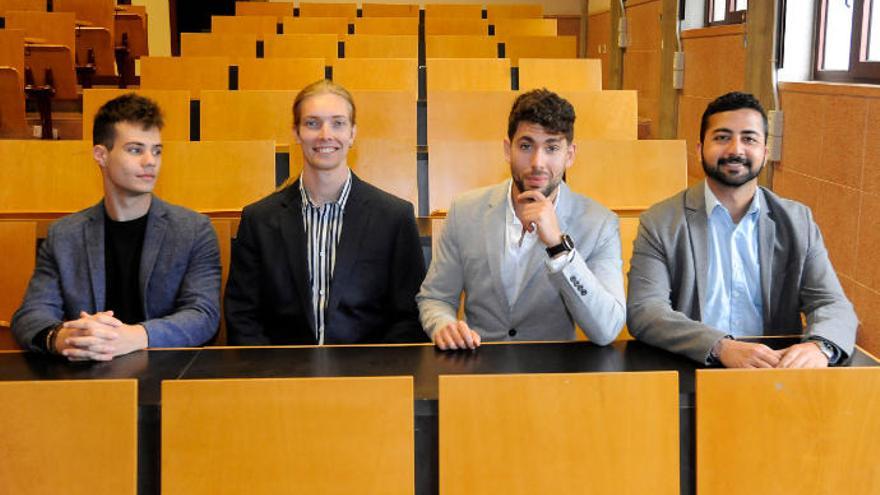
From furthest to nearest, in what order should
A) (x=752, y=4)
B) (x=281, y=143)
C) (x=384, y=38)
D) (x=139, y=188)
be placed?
1. (x=384, y=38)
2. (x=752, y=4)
3. (x=281, y=143)
4. (x=139, y=188)

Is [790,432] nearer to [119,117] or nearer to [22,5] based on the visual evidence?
[119,117]

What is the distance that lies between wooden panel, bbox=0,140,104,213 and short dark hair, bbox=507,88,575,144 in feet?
5.19

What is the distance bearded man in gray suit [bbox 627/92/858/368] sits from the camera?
192 centimetres

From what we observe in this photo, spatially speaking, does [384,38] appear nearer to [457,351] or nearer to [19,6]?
[19,6]

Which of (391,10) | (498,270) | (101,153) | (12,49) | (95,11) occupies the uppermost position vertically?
(391,10)

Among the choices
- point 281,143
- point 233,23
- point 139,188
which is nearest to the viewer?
point 139,188

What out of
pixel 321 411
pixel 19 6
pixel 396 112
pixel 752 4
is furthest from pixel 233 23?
pixel 321 411

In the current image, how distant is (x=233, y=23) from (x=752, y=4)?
11.0 ft

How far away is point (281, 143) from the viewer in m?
3.88

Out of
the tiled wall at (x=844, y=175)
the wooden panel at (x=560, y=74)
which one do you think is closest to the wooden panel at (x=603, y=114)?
the tiled wall at (x=844, y=175)

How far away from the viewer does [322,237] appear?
2.29 m

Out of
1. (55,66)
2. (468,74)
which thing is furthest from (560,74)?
(55,66)

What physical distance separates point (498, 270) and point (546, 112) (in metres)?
0.33

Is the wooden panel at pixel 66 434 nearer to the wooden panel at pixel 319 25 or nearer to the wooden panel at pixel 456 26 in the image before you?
the wooden panel at pixel 319 25
